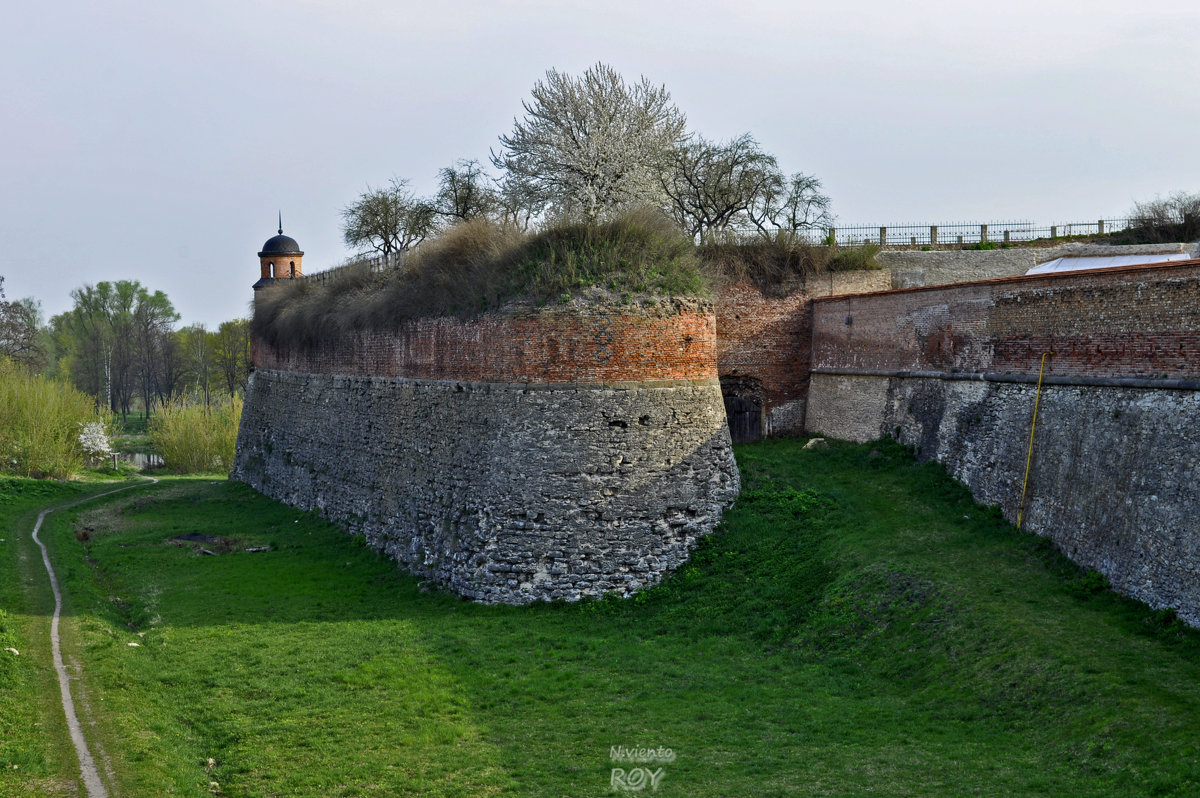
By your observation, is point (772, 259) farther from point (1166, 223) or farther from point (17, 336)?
point (17, 336)

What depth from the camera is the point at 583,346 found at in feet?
49.7

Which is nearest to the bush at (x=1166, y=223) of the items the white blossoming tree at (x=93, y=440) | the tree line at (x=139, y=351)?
the white blossoming tree at (x=93, y=440)

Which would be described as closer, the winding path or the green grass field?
the green grass field

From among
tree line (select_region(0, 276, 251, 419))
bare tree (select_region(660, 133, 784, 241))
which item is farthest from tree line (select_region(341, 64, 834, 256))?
tree line (select_region(0, 276, 251, 419))

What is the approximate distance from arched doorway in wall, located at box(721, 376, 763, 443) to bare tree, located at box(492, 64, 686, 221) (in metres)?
10.7

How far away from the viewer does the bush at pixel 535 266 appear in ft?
50.8

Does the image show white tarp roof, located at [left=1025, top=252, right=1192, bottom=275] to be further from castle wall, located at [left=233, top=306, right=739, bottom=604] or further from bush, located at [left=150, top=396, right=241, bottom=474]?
bush, located at [left=150, top=396, right=241, bottom=474]

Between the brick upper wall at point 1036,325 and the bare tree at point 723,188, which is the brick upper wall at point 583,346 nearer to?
the brick upper wall at point 1036,325

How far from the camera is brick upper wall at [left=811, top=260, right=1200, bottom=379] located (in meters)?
11.8

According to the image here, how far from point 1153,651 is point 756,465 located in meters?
8.43

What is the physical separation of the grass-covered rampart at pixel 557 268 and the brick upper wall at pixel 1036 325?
221 centimetres

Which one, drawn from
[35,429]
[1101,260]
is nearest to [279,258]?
[35,429]

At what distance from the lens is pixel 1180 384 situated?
11328 millimetres

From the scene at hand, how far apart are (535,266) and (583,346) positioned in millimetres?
1649
